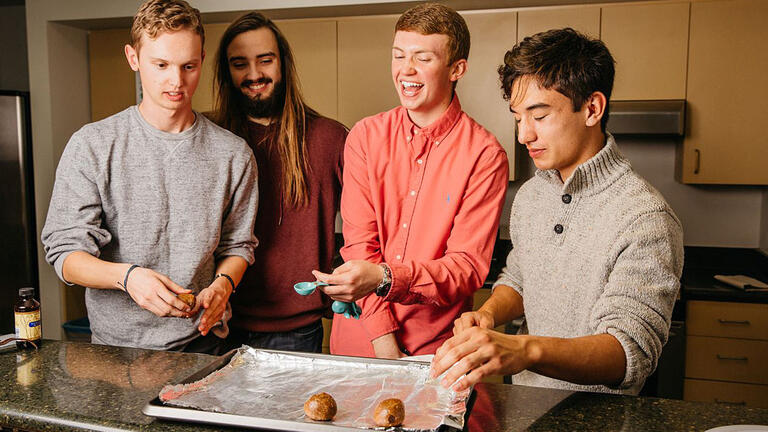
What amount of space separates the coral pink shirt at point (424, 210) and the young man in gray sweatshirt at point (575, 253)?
0.18 m

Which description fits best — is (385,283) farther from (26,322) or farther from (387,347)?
(26,322)

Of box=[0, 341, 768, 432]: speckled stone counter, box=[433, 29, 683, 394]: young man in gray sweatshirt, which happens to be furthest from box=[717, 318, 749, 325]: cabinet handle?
box=[0, 341, 768, 432]: speckled stone counter

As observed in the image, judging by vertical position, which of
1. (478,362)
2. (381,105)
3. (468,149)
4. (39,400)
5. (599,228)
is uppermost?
(381,105)

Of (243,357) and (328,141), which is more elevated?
(328,141)

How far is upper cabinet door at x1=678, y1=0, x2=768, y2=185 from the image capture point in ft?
9.69

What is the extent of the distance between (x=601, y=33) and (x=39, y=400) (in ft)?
9.26

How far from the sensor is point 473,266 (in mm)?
1684

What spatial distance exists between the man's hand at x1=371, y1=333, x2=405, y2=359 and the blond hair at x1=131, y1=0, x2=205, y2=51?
96 cm

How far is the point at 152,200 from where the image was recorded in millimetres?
1659

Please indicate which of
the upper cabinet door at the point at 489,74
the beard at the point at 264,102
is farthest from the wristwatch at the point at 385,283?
the upper cabinet door at the point at 489,74

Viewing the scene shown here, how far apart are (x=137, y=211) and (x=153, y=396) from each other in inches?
23.7

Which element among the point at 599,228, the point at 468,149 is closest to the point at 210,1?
the point at 468,149

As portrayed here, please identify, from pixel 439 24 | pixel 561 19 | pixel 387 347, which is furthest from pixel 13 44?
pixel 387 347

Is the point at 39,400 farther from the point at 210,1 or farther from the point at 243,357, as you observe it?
the point at 210,1
